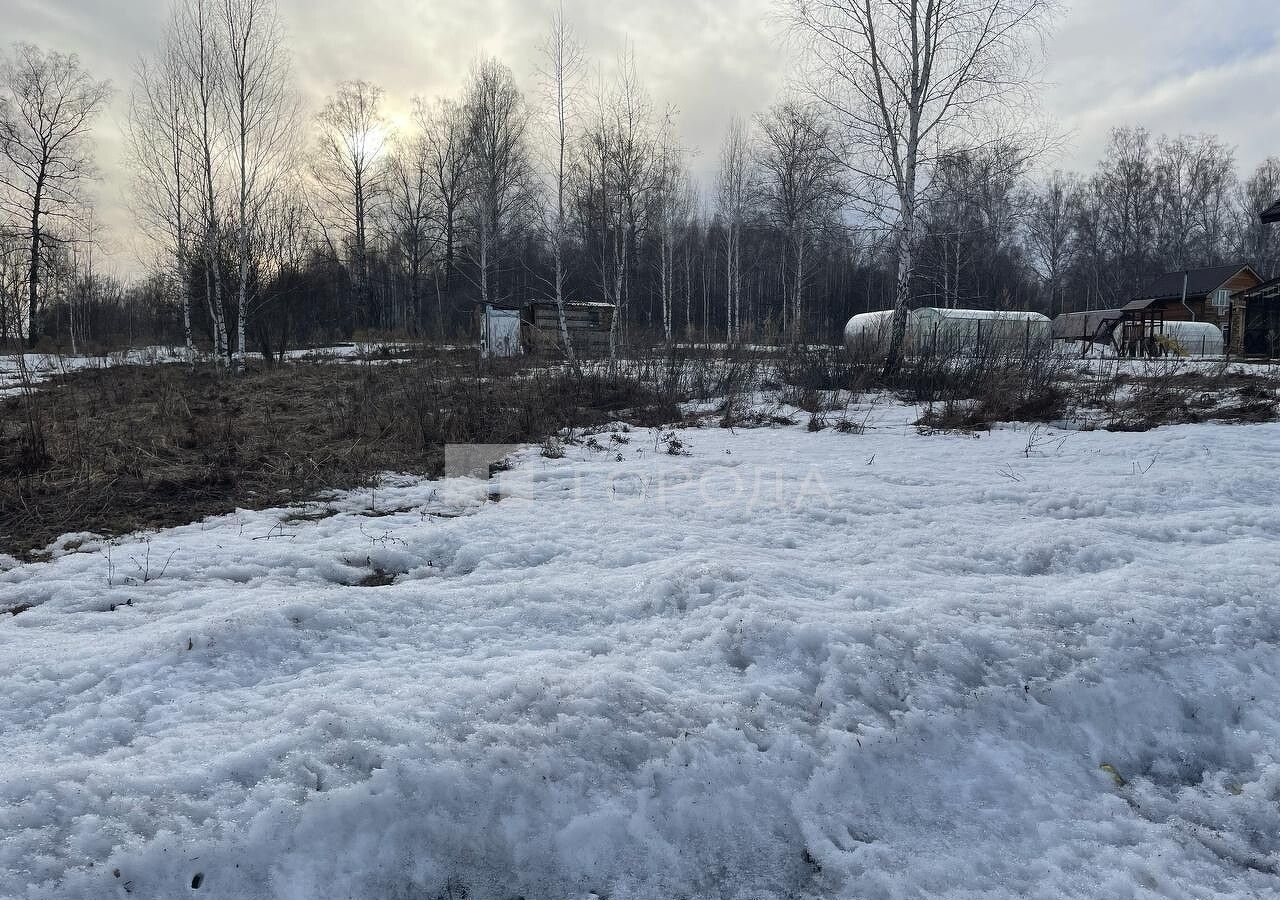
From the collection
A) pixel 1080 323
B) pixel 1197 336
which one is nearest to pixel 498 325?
pixel 1197 336

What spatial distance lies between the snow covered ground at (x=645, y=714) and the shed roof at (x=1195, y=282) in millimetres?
38576

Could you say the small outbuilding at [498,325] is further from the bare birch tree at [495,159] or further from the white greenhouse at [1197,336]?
the white greenhouse at [1197,336]

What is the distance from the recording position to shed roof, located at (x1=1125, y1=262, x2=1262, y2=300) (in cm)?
3109

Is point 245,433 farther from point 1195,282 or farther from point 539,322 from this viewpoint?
point 1195,282

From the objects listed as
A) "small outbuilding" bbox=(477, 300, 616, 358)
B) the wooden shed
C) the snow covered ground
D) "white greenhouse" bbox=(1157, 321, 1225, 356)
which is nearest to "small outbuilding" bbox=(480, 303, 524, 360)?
"small outbuilding" bbox=(477, 300, 616, 358)

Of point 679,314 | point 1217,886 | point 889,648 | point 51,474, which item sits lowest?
point 1217,886

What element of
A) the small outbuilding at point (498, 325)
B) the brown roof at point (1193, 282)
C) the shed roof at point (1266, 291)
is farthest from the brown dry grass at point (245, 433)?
the brown roof at point (1193, 282)

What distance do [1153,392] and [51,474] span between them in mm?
11365

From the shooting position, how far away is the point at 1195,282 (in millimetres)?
32562

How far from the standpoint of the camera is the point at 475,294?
36781 mm

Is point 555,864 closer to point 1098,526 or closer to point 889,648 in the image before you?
point 889,648

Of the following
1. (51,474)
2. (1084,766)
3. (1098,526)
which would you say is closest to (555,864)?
(1084,766)

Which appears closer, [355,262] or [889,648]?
[889,648]

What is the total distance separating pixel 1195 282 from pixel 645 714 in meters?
43.1
